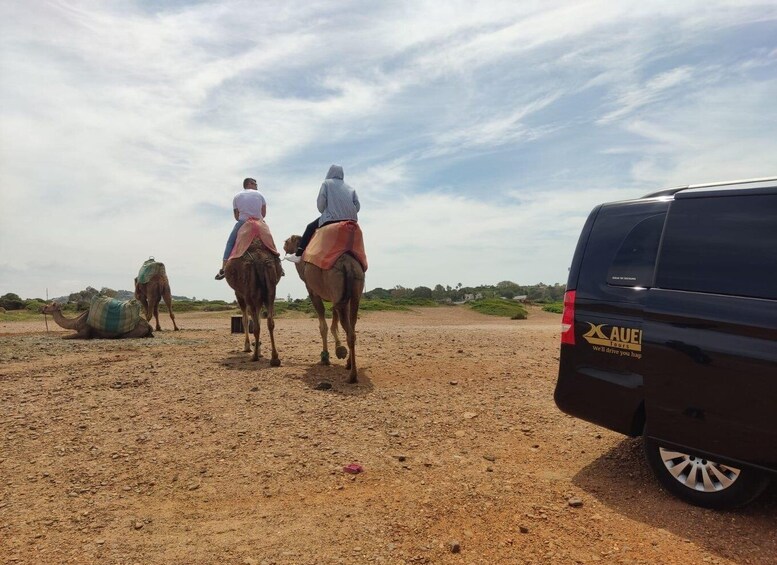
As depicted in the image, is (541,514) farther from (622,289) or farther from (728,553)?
(622,289)

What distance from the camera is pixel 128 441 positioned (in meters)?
5.22

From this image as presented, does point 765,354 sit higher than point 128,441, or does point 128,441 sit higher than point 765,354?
point 765,354

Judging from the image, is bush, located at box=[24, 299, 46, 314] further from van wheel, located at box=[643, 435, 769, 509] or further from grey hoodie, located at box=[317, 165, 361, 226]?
van wheel, located at box=[643, 435, 769, 509]

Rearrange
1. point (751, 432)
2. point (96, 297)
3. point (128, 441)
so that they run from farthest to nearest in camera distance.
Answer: point (96, 297) < point (128, 441) < point (751, 432)

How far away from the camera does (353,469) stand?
4.58 m

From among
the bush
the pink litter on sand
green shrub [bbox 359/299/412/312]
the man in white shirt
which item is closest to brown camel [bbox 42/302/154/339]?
the man in white shirt

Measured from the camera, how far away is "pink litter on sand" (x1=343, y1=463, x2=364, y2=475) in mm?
4556

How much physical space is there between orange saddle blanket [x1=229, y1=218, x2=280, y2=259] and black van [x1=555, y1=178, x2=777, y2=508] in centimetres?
648

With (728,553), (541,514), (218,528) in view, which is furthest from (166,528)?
(728,553)

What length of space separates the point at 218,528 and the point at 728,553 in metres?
3.37

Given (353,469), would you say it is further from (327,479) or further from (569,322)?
(569,322)

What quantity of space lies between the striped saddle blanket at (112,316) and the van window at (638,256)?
12.6 metres

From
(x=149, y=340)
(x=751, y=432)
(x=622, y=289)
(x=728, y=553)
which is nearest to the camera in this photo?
(x=728, y=553)

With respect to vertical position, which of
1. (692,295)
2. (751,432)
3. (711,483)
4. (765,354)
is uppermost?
(692,295)
